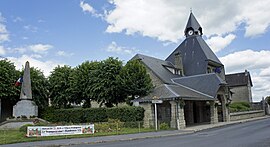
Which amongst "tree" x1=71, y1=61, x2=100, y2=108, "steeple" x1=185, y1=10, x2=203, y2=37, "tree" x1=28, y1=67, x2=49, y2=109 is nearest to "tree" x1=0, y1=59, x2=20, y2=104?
"tree" x1=28, y1=67, x2=49, y2=109

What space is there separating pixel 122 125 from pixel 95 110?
6.46 m

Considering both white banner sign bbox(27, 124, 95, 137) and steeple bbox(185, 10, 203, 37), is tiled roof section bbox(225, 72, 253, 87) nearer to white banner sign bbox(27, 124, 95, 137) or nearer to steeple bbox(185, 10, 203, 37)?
steeple bbox(185, 10, 203, 37)

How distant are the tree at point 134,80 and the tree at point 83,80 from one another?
530 centimetres

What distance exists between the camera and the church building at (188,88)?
26781 millimetres

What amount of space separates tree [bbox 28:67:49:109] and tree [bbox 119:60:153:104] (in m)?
11.6

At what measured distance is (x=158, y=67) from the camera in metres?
37.9

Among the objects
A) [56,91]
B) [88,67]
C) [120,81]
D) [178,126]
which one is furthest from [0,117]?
[178,126]

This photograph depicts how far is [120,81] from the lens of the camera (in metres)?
30.4

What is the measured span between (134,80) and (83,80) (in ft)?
27.0

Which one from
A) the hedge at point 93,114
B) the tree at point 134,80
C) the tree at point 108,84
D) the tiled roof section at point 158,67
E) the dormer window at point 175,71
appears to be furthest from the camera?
the dormer window at point 175,71

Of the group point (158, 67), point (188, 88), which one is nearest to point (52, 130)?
point (188, 88)

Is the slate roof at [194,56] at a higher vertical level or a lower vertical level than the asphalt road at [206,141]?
higher

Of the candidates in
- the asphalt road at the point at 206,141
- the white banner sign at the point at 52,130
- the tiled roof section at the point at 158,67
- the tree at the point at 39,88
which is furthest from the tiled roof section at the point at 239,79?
the white banner sign at the point at 52,130

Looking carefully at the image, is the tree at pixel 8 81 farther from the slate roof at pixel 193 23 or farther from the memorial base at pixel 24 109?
the slate roof at pixel 193 23
